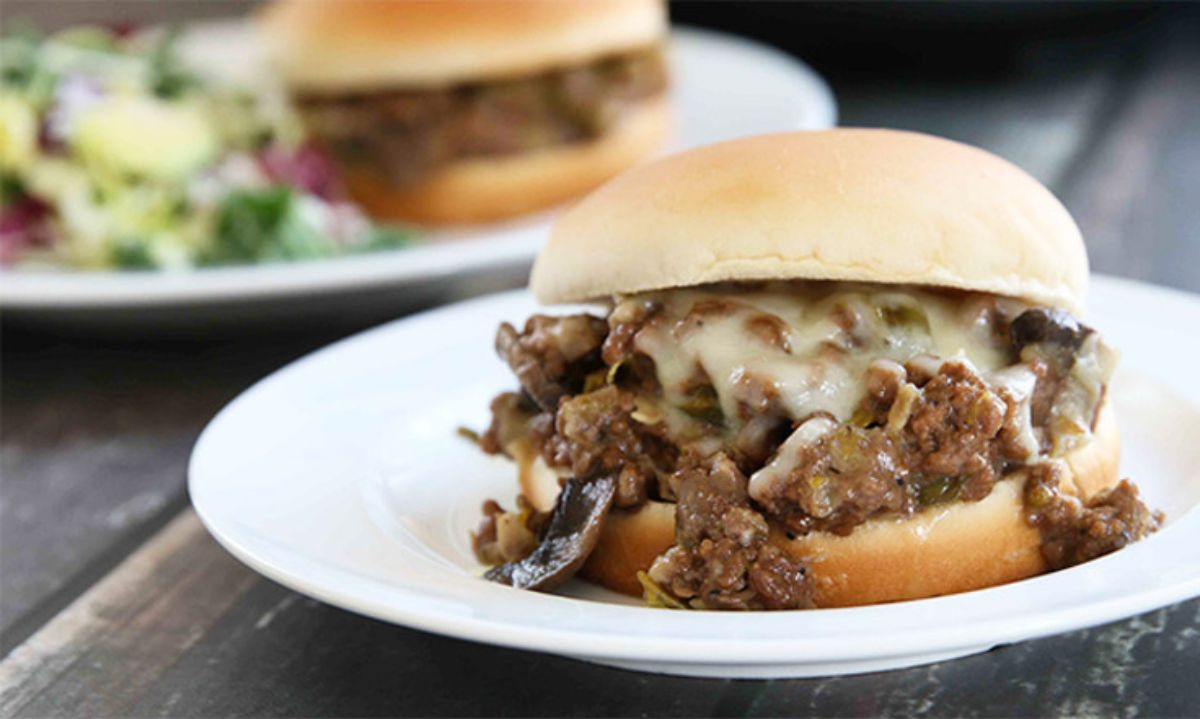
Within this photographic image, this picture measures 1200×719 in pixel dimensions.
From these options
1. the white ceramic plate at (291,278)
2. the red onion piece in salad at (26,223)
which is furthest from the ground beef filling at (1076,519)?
the red onion piece in salad at (26,223)

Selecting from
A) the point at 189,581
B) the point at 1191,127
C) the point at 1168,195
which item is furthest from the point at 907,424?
the point at 1191,127

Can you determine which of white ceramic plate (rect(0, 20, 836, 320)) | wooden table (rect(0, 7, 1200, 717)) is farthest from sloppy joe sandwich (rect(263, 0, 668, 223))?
wooden table (rect(0, 7, 1200, 717))

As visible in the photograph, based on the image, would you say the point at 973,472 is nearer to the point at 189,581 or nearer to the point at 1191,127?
the point at 189,581

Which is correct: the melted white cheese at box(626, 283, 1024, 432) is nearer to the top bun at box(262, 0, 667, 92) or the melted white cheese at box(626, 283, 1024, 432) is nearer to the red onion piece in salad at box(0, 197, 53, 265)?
the top bun at box(262, 0, 667, 92)

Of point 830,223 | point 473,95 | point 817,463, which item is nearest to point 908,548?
point 817,463

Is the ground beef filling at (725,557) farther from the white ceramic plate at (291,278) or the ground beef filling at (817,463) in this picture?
the white ceramic plate at (291,278)

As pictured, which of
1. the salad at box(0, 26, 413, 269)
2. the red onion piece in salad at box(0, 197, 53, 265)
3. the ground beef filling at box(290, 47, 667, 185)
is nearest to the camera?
the salad at box(0, 26, 413, 269)
